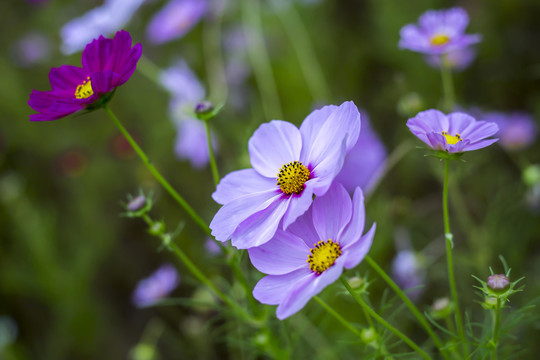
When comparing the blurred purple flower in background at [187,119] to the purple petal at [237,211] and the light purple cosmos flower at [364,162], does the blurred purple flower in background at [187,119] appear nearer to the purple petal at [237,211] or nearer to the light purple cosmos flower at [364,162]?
the light purple cosmos flower at [364,162]

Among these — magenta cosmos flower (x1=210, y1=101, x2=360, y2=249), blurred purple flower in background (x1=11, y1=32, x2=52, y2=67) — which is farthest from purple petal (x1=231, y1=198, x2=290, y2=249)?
blurred purple flower in background (x1=11, y1=32, x2=52, y2=67)

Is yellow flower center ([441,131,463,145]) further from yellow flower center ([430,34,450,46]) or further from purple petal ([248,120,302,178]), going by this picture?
yellow flower center ([430,34,450,46])

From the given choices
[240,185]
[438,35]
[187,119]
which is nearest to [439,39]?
[438,35]

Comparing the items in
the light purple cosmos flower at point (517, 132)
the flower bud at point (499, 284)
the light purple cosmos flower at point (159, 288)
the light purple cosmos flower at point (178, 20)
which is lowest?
the light purple cosmos flower at point (517, 132)

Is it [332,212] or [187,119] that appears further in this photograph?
[187,119]

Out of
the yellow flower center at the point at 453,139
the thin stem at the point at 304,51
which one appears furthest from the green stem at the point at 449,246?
the thin stem at the point at 304,51

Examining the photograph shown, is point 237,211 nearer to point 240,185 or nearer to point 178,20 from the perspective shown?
point 240,185
